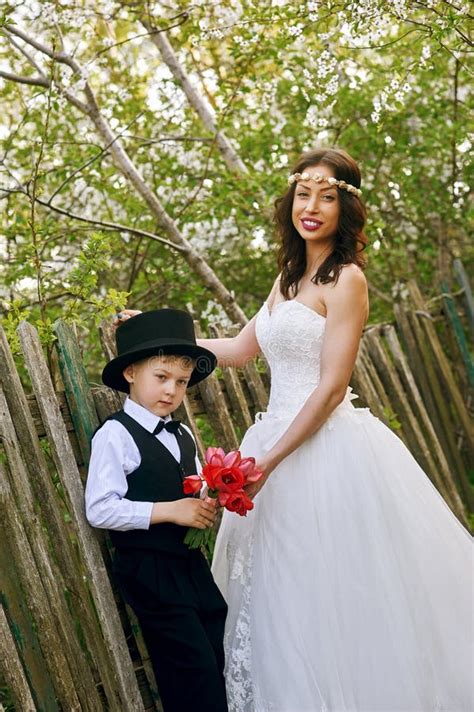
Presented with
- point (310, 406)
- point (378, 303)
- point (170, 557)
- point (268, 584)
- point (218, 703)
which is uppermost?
point (378, 303)

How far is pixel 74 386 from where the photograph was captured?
3.29 metres

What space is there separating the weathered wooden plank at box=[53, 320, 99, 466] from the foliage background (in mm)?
1945

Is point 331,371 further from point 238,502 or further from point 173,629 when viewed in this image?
point 173,629

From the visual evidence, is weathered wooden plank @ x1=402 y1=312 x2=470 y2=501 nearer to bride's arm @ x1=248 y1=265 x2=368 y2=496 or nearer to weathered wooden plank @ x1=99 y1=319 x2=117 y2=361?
bride's arm @ x1=248 y1=265 x2=368 y2=496

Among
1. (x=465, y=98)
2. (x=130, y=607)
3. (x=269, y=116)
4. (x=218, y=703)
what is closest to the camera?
(x=218, y=703)

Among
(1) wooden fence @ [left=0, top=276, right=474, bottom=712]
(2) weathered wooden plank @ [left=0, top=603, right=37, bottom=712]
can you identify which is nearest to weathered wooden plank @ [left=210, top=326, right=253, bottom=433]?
(1) wooden fence @ [left=0, top=276, right=474, bottom=712]

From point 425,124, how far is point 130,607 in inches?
200

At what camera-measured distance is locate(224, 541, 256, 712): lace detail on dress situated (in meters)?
3.07

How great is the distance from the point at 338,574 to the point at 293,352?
2.66 feet

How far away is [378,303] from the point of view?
26.0ft

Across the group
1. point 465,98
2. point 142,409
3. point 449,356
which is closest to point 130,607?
point 142,409

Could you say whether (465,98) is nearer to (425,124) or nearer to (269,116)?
(425,124)

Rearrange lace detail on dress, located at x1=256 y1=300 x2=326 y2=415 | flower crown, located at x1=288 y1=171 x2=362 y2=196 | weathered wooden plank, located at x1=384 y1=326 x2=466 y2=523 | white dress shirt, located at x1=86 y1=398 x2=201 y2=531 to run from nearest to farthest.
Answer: white dress shirt, located at x1=86 y1=398 x2=201 y2=531
lace detail on dress, located at x1=256 y1=300 x2=326 y2=415
flower crown, located at x1=288 y1=171 x2=362 y2=196
weathered wooden plank, located at x1=384 y1=326 x2=466 y2=523

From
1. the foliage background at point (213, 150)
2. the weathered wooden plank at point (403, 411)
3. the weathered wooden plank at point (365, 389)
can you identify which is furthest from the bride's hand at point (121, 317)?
the weathered wooden plank at point (403, 411)
